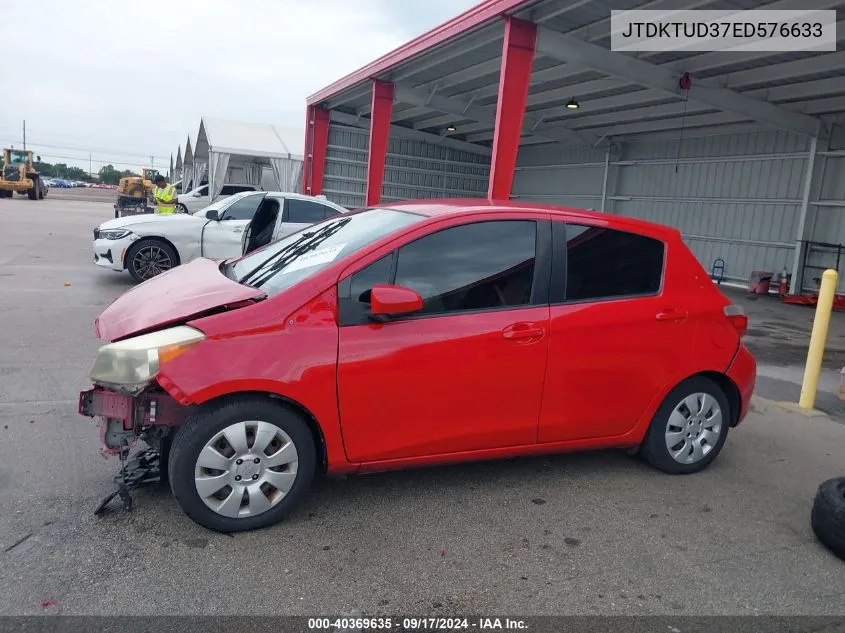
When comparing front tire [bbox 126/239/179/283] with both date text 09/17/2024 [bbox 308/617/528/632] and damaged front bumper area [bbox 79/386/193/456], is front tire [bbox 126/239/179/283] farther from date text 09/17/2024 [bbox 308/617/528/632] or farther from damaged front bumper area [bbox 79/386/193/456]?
date text 09/17/2024 [bbox 308/617/528/632]

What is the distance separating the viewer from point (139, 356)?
3.00 meters

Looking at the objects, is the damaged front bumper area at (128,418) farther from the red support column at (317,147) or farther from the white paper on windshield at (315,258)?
the red support column at (317,147)

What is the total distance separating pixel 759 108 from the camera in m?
14.0

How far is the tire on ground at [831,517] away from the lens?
10.7 feet

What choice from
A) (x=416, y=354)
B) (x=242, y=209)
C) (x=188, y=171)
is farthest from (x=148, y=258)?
(x=188, y=171)

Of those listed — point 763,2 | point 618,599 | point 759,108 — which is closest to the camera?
point 618,599

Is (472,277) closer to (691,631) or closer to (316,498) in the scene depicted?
(316,498)

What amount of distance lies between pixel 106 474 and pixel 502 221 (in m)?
2.71

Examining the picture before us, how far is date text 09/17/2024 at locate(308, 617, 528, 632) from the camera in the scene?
101 inches

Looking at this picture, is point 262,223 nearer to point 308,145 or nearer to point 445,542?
point 445,542

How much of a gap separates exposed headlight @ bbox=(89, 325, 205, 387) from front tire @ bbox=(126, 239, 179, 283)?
24.8 feet

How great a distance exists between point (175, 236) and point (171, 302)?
7.43m

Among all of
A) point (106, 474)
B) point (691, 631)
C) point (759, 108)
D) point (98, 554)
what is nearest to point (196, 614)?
point (98, 554)

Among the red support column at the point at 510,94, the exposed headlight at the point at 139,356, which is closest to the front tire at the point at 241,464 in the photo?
the exposed headlight at the point at 139,356
